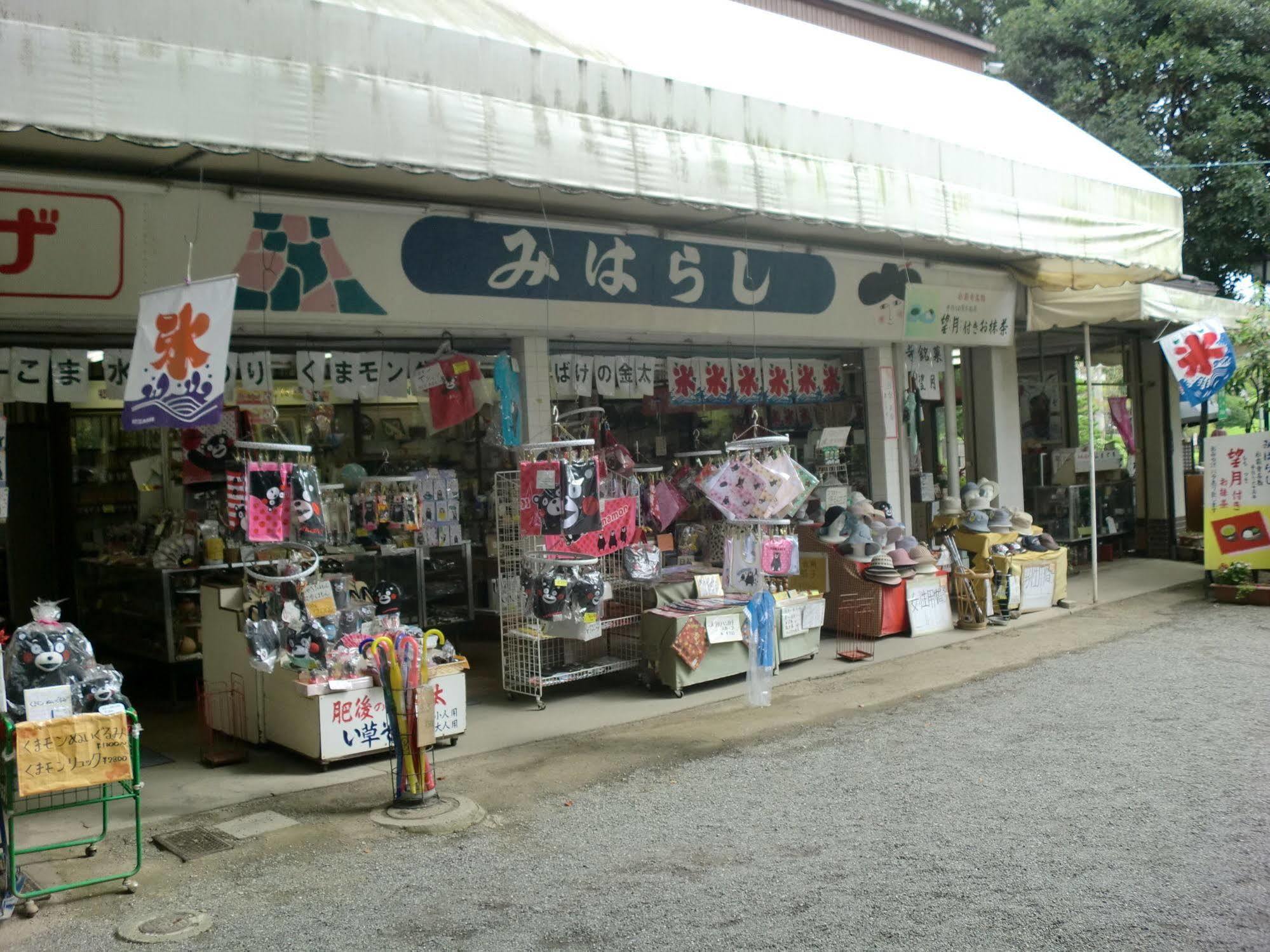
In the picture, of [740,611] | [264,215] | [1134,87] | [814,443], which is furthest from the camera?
[1134,87]

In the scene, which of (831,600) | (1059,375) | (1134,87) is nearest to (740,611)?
(831,600)

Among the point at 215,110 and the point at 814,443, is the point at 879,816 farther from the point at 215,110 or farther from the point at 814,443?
the point at 814,443

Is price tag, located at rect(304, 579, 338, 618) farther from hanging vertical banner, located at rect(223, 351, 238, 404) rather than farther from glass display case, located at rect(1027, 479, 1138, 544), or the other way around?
glass display case, located at rect(1027, 479, 1138, 544)

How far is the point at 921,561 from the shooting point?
37.1 feet

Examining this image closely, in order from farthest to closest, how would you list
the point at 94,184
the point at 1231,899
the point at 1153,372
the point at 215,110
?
the point at 1153,372 < the point at 94,184 < the point at 215,110 < the point at 1231,899

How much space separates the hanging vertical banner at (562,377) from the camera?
32.9 ft

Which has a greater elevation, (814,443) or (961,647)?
(814,443)

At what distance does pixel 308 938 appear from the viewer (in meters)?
4.62

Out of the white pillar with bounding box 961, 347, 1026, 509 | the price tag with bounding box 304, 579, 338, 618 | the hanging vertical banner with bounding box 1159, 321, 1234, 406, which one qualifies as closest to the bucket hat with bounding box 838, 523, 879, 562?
the white pillar with bounding box 961, 347, 1026, 509

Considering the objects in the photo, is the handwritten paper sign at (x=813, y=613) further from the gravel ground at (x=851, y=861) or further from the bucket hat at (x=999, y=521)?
the bucket hat at (x=999, y=521)

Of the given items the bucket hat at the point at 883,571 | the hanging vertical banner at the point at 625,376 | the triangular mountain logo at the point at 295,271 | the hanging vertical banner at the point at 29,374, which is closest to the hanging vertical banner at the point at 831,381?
the bucket hat at the point at 883,571

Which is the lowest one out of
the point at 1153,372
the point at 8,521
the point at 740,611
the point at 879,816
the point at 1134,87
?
the point at 879,816

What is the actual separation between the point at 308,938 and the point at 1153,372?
15.6 meters

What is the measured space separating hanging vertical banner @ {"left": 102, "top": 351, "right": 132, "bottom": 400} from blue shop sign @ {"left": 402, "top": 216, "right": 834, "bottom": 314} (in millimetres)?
2292
